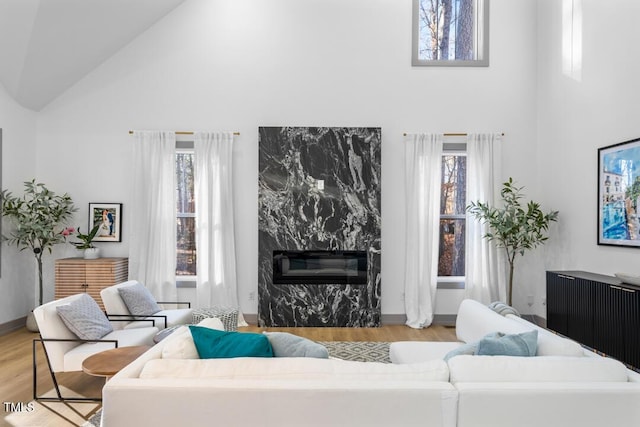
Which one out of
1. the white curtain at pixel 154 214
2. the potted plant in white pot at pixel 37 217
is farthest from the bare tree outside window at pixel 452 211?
the potted plant in white pot at pixel 37 217

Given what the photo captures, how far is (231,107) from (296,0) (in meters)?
1.70

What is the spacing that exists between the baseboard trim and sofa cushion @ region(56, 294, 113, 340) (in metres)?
2.54

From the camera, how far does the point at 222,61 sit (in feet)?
20.3

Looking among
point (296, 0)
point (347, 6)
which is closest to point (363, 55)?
point (347, 6)

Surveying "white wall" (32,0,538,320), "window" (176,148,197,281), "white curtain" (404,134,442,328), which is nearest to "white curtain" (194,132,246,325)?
"white wall" (32,0,538,320)

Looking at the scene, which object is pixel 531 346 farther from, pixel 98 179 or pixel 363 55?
pixel 98 179

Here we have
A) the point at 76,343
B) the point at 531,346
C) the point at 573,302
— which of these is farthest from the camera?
the point at 573,302

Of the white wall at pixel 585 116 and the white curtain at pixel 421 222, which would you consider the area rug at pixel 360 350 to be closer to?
the white curtain at pixel 421 222

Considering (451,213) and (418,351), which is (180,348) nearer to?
(418,351)

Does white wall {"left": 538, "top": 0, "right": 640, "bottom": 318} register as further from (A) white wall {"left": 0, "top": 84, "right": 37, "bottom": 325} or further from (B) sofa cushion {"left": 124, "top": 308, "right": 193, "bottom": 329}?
(A) white wall {"left": 0, "top": 84, "right": 37, "bottom": 325}

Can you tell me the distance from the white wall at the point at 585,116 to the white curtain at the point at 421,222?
57.3 inches

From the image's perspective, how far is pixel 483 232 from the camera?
6129 millimetres

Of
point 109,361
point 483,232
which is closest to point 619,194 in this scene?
point 483,232

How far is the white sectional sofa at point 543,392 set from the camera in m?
1.92
